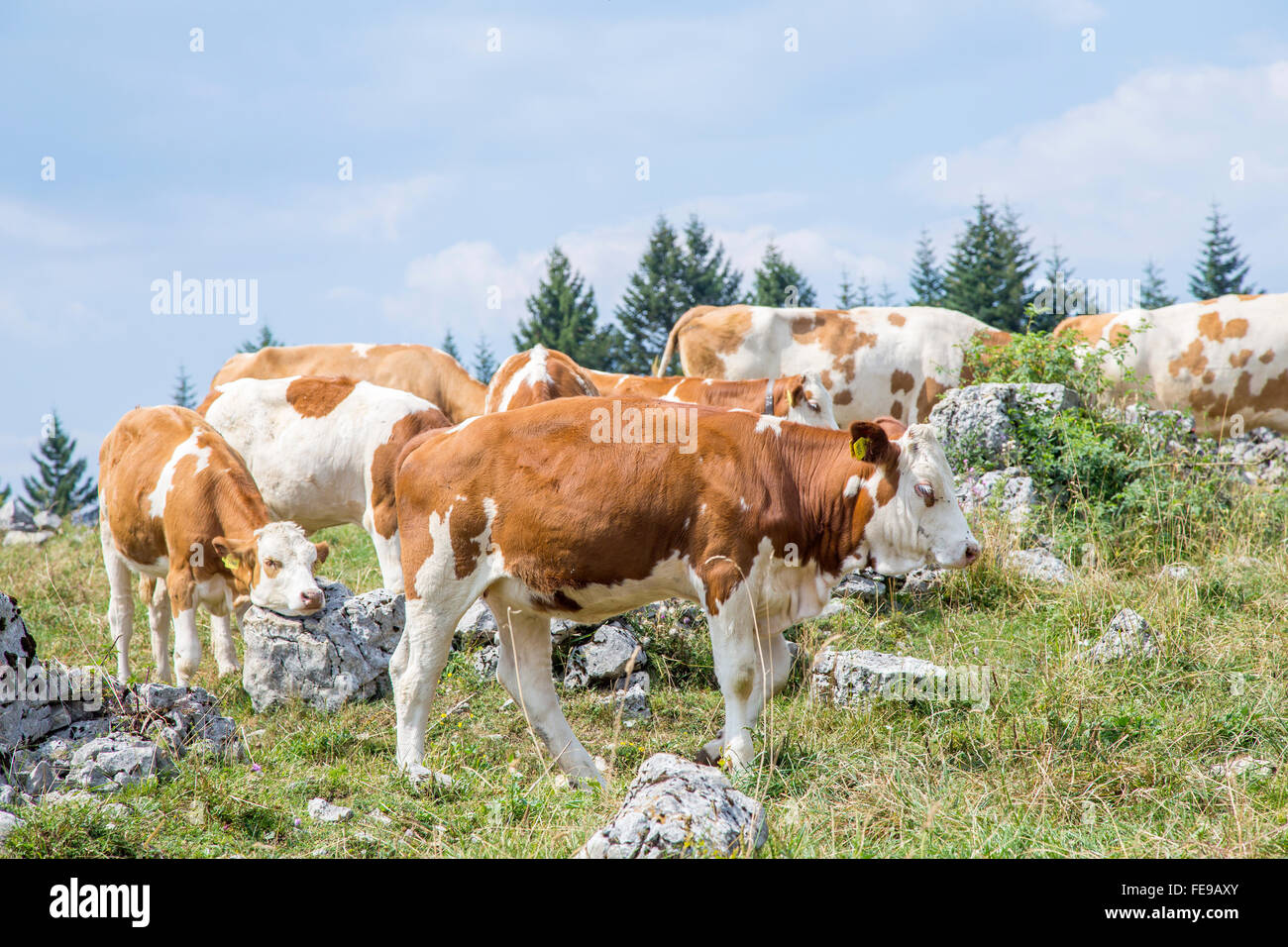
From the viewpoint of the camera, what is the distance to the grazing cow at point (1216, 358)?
1315 cm

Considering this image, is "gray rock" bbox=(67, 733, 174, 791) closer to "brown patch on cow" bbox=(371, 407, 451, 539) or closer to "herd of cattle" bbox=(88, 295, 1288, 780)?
"herd of cattle" bbox=(88, 295, 1288, 780)

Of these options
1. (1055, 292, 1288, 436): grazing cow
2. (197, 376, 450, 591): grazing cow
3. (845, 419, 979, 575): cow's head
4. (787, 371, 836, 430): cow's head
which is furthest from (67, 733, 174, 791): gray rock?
(1055, 292, 1288, 436): grazing cow

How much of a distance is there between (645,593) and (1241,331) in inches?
421

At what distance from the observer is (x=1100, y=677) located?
6.96 metres

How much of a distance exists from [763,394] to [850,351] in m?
4.10

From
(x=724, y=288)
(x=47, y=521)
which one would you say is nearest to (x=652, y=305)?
(x=724, y=288)

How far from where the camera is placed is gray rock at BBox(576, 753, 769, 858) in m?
3.95

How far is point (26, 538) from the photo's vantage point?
53.7 feet

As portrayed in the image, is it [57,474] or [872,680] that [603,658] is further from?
[57,474]

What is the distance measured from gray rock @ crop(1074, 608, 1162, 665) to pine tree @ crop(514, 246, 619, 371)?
47921 mm

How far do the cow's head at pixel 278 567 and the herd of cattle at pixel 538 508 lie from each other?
16mm

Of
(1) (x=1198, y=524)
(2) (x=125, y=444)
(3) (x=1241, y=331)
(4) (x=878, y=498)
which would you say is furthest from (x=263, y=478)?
(3) (x=1241, y=331)

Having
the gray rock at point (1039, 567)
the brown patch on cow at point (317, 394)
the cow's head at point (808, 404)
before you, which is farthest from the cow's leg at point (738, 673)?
the brown patch on cow at point (317, 394)
